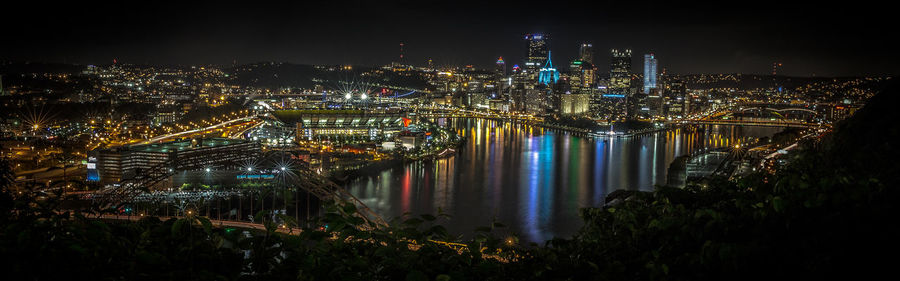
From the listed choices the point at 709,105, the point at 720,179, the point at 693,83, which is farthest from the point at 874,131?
the point at 693,83

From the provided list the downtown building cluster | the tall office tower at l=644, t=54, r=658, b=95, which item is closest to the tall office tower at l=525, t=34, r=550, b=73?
the downtown building cluster

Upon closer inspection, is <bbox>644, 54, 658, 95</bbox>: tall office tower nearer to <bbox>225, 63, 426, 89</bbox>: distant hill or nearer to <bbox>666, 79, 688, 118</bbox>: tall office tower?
<bbox>666, 79, 688, 118</bbox>: tall office tower

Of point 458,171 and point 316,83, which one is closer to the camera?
point 458,171

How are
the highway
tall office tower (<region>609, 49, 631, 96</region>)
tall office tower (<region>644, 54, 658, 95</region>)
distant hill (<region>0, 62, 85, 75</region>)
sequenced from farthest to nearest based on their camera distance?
tall office tower (<region>644, 54, 658, 95</region>), tall office tower (<region>609, 49, 631, 96</region>), distant hill (<region>0, 62, 85, 75</region>), the highway

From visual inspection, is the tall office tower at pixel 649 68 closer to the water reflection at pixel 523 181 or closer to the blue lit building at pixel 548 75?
the blue lit building at pixel 548 75

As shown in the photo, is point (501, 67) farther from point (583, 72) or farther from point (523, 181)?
point (523, 181)

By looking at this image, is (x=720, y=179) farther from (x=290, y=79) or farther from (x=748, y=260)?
(x=290, y=79)

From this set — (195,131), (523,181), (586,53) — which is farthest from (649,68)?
(523,181)
